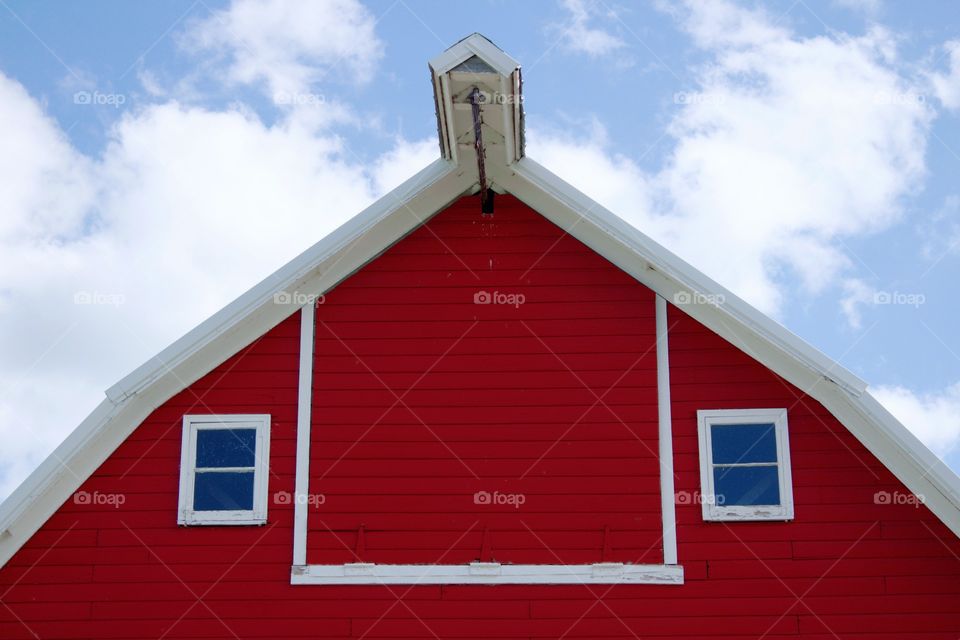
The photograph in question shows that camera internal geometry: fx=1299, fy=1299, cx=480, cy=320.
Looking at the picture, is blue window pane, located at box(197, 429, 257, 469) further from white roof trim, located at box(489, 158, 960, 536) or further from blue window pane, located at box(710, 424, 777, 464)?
blue window pane, located at box(710, 424, 777, 464)

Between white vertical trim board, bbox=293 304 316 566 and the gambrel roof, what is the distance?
0.68 feet

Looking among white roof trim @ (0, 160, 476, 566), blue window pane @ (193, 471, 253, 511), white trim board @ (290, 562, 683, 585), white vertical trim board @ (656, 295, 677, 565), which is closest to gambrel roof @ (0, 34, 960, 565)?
white roof trim @ (0, 160, 476, 566)

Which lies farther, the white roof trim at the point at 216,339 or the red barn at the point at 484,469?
the white roof trim at the point at 216,339

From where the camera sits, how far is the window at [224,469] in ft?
36.2

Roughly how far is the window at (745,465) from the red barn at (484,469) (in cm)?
2

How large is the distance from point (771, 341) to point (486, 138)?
3.11 meters

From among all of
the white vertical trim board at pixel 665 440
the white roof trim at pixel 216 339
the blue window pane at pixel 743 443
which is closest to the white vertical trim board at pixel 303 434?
the white roof trim at pixel 216 339

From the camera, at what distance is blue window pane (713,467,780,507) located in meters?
11.1

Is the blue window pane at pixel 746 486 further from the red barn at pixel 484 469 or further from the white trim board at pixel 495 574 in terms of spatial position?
the white trim board at pixel 495 574

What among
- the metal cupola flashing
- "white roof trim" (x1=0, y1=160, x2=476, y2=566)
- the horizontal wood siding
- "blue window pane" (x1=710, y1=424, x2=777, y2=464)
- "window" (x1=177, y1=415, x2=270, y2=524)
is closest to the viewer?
the metal cupola flashing

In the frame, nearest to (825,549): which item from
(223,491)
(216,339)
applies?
(223,491)

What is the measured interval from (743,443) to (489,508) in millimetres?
2272

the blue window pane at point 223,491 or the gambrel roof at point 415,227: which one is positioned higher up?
the gambrel roof at point 415,227

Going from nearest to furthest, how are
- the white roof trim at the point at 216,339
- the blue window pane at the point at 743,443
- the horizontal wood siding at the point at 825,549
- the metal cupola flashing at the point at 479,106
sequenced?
the metal cupola flashing at the point at 479,106
the horizontal wood siding at the point at 825,549
the white roof trim at the point at 216,339
the blue window pane at the point at 743,443
